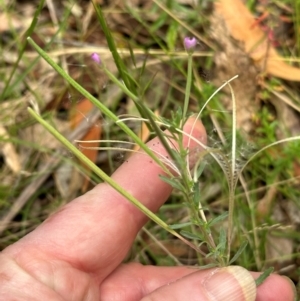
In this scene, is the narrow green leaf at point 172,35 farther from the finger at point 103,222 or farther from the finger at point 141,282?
the finger at point 141,282

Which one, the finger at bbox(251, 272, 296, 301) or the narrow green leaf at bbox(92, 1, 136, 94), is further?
the finger at bbox(251, 272, 296, 301)

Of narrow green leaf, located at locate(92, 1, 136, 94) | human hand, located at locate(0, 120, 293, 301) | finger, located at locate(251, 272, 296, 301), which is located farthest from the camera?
finger, located at locate(251, 272, 296, 301)

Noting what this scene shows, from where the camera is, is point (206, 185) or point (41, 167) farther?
point (41, 167)

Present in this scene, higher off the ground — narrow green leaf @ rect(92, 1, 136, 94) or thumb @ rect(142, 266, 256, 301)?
narrow green leaf @ rect(92, 1, 136, 94)

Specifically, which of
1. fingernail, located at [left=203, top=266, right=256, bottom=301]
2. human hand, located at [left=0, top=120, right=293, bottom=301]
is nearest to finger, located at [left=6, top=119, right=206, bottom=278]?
human hand, located at [left=0, top=120, right=293, bottom=301]

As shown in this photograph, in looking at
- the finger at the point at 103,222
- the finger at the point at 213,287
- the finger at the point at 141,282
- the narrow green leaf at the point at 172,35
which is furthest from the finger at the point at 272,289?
the narrow green leaf at the point at 172,35

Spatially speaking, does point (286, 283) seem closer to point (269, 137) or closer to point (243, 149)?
point (243, 149)

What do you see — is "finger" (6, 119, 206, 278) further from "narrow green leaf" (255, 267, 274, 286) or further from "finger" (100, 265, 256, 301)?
"narrow green leaf" (255, 267, 274, 286)

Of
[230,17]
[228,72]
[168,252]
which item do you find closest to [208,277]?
[168,252]
